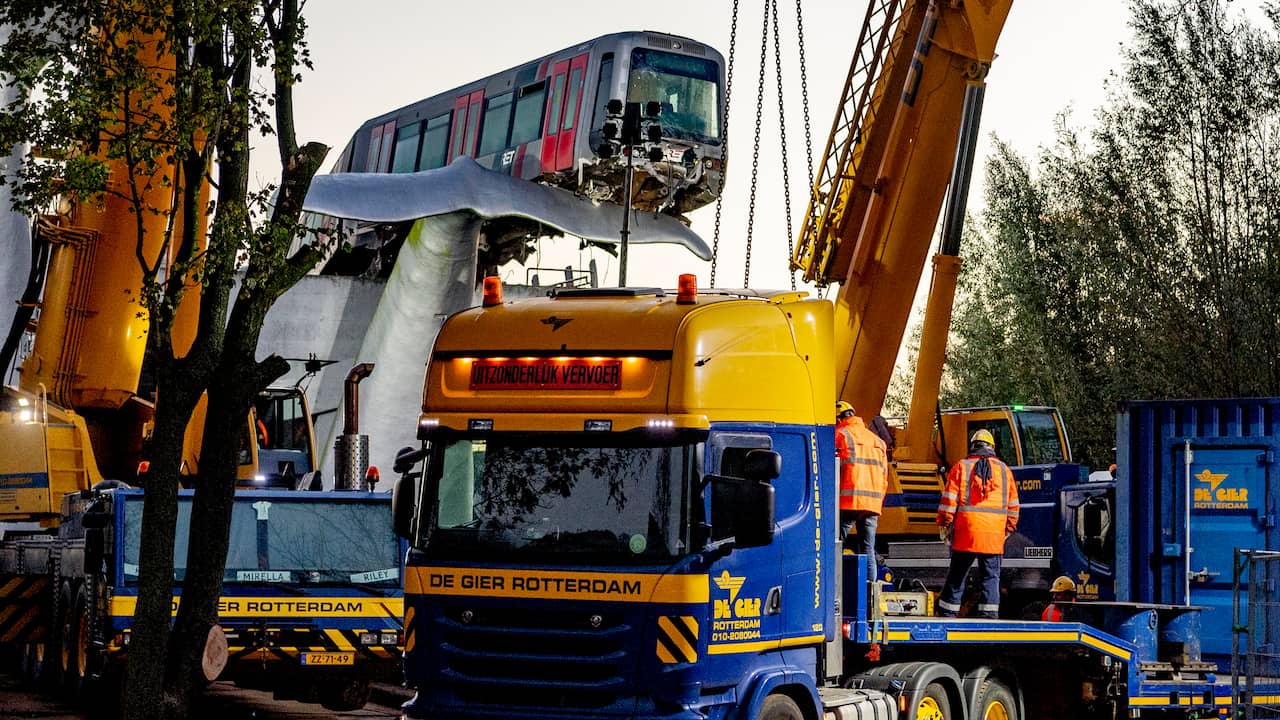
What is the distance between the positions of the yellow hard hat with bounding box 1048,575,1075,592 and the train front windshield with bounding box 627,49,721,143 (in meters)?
19.1

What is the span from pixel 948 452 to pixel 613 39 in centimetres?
1496

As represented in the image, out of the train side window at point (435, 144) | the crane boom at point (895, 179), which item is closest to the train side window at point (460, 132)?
the train side window at point (435, 144)

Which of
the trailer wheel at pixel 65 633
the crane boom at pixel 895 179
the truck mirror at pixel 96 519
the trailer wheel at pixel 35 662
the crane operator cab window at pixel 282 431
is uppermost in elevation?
the crane boom at pixel 895 179

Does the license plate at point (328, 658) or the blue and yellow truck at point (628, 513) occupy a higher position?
the blue and yellow truck at point (628, 513)

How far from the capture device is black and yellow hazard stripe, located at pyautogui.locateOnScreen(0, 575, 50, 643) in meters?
17.5

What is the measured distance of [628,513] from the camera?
9.39 metres

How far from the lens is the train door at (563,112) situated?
119 ft

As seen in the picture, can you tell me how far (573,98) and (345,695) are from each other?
73.5 feet

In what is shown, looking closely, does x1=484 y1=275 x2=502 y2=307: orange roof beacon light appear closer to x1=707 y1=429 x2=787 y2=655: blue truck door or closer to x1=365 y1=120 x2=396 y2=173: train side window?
x1=707 y1=429 x2=787 y2=655: blue truck door

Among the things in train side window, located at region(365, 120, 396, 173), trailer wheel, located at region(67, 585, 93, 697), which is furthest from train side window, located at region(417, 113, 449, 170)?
trailer wheel, located at region(67, 585, 93, 697)

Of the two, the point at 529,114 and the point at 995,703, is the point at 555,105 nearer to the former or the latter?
the point at 529,114


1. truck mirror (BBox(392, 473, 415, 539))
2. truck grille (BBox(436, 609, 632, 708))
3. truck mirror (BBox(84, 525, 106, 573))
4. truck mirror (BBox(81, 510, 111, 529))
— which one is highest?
truck mirror (BBox(392, 473, 415, 539))

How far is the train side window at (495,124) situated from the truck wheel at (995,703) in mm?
28558

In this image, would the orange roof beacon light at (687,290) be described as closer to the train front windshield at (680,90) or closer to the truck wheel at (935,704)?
the truck wheel at (935,704)
